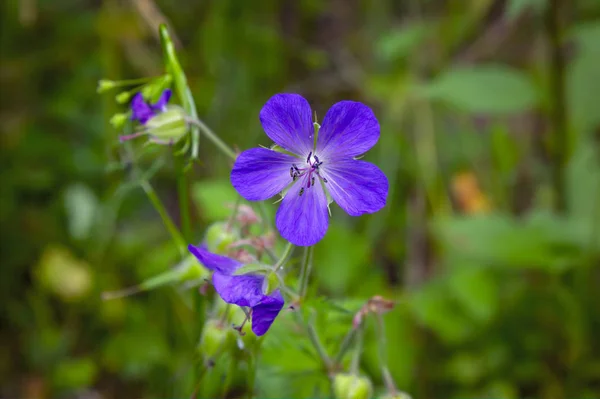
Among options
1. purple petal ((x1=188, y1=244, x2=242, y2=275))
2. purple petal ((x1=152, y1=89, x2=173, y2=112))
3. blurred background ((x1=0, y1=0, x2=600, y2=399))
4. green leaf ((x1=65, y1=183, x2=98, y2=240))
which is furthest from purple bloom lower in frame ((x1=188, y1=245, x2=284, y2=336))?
green leaf ((x1=65, y1=183, x2=98, y2=240))

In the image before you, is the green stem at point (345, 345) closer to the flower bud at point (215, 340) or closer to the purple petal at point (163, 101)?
the flower bud at point (215, 340)

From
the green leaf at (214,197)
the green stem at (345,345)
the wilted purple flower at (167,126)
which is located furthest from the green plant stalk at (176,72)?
the green leaf at (214,197)

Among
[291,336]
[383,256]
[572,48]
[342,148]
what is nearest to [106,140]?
[383,256]

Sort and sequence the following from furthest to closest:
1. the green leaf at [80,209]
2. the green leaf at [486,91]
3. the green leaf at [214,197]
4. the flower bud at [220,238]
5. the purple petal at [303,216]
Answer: the green leaf at [80,209]
the green leaf at [486,91]
the green leaf at [214,197]
the flower bud at [220,238]
the purple petal at [303,216]

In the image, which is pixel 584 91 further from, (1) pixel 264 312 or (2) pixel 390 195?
(1) pixel 264 312

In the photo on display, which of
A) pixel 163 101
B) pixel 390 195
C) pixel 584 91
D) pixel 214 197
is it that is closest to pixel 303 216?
pixel 163 101

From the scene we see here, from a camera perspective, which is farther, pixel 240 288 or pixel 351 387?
pixel 351 387

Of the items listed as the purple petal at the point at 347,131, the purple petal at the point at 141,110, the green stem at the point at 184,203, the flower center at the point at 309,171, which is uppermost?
the purple petal at the point at 141,110
